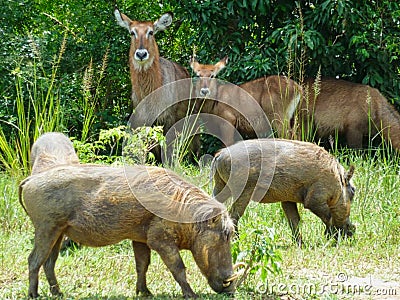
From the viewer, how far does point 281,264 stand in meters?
6.33

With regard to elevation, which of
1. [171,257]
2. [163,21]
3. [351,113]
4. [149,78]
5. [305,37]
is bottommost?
[351,113]

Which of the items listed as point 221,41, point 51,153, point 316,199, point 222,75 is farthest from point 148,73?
point 51,153

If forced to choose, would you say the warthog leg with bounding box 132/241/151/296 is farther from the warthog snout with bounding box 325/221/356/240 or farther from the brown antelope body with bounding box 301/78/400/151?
the brown antelope body with bounding box 301/78/400/151

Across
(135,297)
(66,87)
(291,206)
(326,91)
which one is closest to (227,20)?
(326,91)

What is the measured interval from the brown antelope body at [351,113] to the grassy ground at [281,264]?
3.03m

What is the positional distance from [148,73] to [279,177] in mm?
4922

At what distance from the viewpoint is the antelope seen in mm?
11000

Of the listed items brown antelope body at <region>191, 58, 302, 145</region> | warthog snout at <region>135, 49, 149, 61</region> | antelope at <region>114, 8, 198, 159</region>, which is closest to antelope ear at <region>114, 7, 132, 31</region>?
antelope at <region>114, 8, 198, 159</region>

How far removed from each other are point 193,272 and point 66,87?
583 cm

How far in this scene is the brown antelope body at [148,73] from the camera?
11000 mm

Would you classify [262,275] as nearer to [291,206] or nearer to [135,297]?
[135,297]

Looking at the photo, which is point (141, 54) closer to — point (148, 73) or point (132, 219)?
point (148, 73)

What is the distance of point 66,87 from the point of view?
11.2 meters

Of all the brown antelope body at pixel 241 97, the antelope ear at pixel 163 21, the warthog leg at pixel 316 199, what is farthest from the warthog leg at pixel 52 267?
the antelope ear at pixel 163 21
